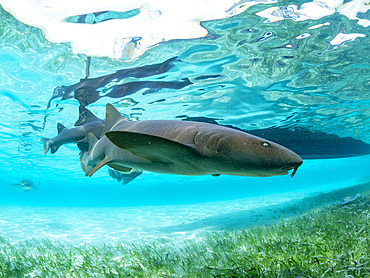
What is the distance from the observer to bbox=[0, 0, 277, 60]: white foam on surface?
22.1 ft

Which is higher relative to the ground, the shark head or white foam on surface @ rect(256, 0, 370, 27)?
white foam on surface @ rect(256, 0, 370, 27)

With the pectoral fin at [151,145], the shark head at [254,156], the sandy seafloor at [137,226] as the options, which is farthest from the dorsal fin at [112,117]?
the sandy seafloor at [137,226]

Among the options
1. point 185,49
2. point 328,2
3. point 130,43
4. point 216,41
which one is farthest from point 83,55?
point 328,2

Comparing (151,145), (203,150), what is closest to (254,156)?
(203,150)

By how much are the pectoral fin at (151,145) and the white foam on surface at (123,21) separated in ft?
21.1

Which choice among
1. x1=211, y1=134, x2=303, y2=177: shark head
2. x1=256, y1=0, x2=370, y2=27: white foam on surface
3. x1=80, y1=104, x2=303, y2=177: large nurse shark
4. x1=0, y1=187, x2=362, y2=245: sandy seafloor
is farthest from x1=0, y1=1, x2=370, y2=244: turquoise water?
x1=211, y1=134, x2=303, y2=177: shark head

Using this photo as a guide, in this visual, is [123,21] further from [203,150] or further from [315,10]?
[203,150]

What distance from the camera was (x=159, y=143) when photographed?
77.2 inches

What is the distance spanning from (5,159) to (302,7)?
36.9 meters

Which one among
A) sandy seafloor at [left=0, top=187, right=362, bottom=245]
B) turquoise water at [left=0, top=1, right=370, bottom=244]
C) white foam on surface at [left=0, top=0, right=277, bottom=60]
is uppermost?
white foam on surface at [left=0, top=0, right=277, bottom=60]

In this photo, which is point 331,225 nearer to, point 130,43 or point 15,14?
point 130,43

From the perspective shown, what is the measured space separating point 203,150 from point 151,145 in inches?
20.2

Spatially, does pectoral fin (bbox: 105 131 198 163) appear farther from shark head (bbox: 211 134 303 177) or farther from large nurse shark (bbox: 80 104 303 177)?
shark head (bbox: 211 134 303 177)

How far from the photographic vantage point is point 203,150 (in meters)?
2.11
